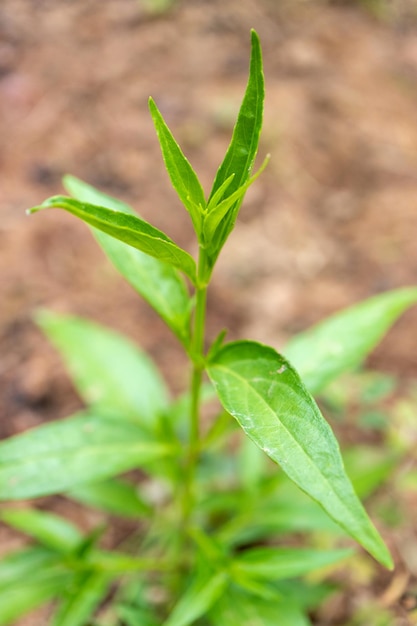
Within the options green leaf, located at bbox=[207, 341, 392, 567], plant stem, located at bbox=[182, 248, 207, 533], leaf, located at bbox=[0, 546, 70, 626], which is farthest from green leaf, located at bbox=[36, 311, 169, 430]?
green leaf, located at bbox=[207, 341, 392, 567]

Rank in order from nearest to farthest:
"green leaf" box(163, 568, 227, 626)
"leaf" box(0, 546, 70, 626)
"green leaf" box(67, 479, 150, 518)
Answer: "green leaf" box(163, 568, 227, 626) → "leaf" box(0, 546, 70, 626) → "green leaf" box(67, 479, 150, 518)

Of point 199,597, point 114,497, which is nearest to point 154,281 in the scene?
point 199,597

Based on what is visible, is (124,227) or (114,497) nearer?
(124,227)

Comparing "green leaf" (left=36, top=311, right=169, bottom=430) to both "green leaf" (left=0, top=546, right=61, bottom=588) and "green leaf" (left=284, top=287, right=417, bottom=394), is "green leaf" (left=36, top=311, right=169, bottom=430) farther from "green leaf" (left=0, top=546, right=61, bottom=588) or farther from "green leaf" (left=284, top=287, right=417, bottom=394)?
"green leaf" (left=284, top=287, right=417, bottom=394)

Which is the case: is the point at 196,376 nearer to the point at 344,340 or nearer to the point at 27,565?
the point at 344,340

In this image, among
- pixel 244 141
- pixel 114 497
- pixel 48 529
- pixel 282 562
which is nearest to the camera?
pixel 244 141

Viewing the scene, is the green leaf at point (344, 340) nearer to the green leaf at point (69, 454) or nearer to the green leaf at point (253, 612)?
the green leaf at point (69, 454)

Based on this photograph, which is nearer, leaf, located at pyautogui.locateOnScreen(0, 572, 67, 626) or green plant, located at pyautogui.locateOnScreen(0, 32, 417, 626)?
green plant, located at pyautogui.locateOnScreen(0, 32, 417, 626)

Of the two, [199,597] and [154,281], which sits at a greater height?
[154,281]
